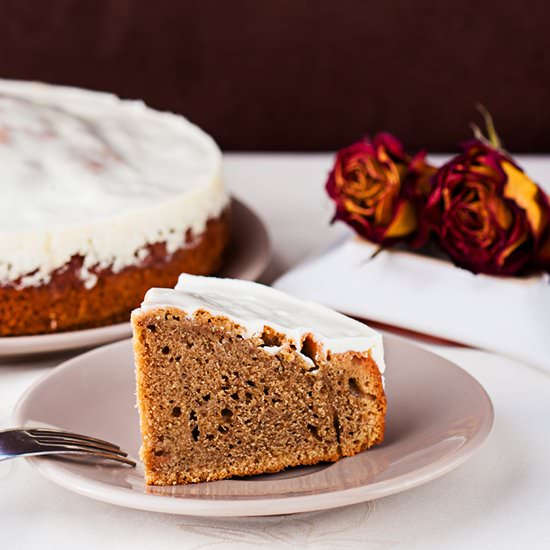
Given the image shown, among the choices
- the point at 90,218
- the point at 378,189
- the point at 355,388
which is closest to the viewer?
the point at 355,388

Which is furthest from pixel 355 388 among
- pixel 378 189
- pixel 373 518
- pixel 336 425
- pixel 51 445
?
pixel 378 189

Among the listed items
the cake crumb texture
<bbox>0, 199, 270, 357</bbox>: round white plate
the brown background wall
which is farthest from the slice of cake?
the brown background wall

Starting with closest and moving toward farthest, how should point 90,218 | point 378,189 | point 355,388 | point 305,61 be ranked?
point 355,388 < point 90,218 < point 378,189 < point 305,61

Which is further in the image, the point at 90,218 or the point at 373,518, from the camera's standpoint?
the point at 90,218

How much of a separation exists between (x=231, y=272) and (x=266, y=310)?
1.63 ft

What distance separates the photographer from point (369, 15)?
2482 mm

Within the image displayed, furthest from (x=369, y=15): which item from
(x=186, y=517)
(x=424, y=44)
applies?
(x=186, y=517)

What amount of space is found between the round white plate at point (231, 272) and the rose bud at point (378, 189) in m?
0.17

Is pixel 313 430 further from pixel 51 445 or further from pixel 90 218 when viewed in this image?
pixel 90 218

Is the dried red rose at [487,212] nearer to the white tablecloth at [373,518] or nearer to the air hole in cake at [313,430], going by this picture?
the white tablecloth at [373,518]

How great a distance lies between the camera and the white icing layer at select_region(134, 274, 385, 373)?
1014mm

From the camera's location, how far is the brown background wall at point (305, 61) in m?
2.48

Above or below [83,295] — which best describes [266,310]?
above

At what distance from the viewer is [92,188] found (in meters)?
1.41
